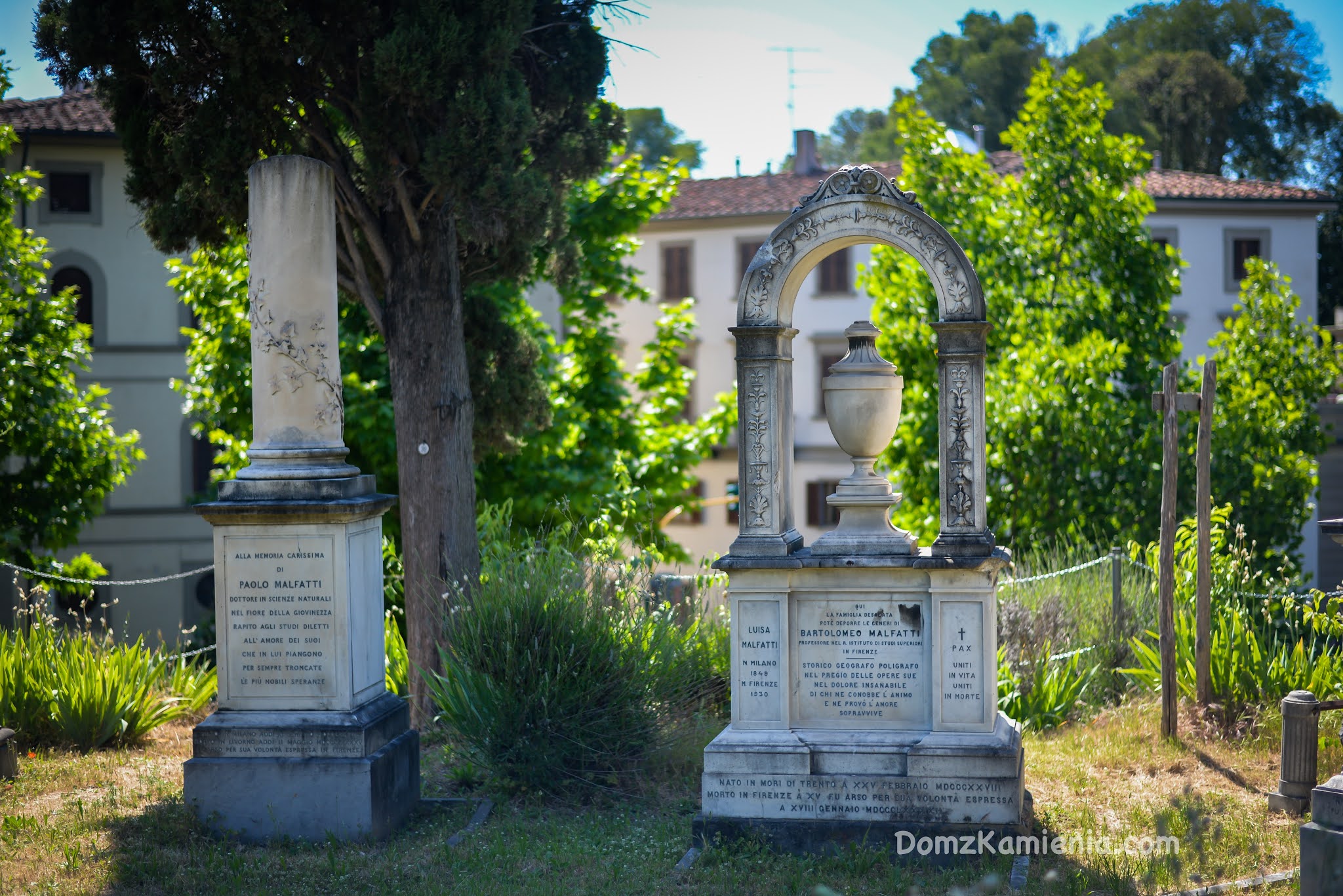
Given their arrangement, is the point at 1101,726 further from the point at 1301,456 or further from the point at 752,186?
the point at 752,186

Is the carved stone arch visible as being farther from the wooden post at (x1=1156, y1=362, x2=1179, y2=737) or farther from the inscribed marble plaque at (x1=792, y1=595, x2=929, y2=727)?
the wooden post at (x1=1156, y1=362, x2=1179, y2=737)

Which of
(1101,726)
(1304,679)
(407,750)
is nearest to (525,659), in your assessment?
(407,750)

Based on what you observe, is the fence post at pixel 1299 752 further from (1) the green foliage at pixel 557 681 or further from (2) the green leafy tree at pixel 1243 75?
(2) the green leafy tree at pixel 1243 75

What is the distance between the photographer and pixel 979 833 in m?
5.95

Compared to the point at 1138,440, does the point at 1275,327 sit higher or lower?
higher

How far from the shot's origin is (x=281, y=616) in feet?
21.6

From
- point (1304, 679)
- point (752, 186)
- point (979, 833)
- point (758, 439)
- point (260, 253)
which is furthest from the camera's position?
point (752, 186)

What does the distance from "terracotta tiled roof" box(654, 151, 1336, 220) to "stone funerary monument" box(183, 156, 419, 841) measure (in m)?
21.2

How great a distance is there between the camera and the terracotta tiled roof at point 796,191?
94.9 feet

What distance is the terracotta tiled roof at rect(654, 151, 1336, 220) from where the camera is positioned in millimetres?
28922

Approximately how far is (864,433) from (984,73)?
34.5m

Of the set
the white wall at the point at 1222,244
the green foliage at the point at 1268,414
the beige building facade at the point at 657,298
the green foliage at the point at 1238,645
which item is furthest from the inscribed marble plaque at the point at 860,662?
the white wall at the point at 1222,244

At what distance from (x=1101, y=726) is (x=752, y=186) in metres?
25.7

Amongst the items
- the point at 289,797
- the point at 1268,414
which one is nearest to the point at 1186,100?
the point at 1268,414
